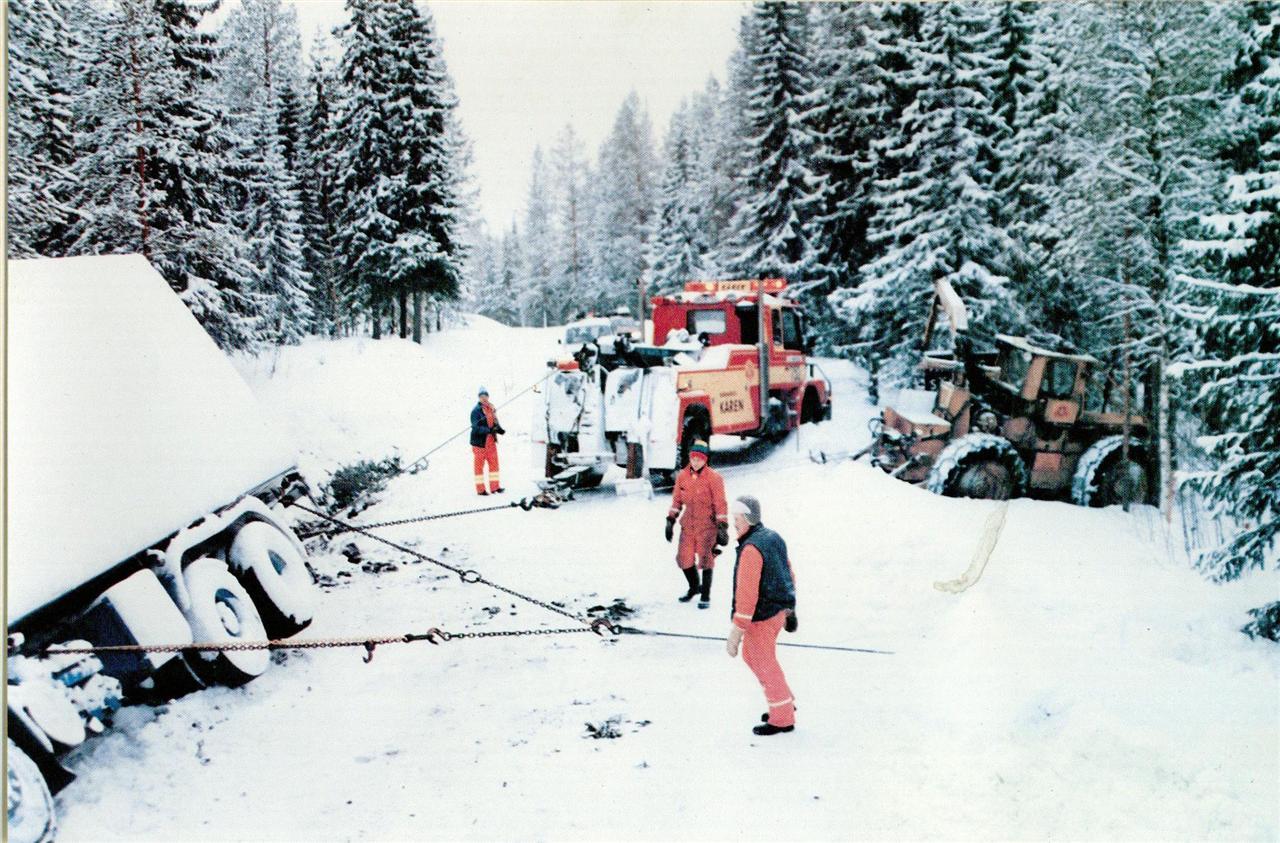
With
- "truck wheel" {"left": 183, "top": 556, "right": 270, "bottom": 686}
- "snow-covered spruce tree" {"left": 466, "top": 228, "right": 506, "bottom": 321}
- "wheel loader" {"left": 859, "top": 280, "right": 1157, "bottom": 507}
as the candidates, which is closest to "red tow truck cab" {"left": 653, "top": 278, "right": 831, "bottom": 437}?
"wheel loader" {"left": 859, "top": 280, "right": 1157, "bottom": 507}

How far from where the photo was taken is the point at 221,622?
13.6 feet

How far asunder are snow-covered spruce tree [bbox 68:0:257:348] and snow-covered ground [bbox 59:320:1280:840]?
1406 mm

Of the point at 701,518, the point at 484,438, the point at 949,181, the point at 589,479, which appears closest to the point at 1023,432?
the point at 949,181

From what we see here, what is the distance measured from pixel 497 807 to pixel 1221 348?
5.24m

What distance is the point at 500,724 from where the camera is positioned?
397 cm

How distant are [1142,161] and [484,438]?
6.62 metres

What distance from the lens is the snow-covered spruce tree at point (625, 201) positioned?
6.18m

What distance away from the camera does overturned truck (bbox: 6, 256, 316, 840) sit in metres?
3.12

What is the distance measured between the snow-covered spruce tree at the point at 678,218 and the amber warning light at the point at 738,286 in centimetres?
28

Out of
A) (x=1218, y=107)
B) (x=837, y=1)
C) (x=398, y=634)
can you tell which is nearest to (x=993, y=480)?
(x=1218, y=107)

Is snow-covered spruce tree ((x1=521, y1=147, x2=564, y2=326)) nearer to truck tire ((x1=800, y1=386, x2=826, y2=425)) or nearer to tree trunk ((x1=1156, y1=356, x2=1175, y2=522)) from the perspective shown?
truck tire ((x1=800, y1=386, x2=826, y2=425))

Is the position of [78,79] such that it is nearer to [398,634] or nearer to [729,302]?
[398,634]

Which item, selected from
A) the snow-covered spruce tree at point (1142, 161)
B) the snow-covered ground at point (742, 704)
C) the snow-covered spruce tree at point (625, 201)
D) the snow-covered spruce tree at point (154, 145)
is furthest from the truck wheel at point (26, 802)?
Result: the snow-covered spruce tree at point (1142, 161)

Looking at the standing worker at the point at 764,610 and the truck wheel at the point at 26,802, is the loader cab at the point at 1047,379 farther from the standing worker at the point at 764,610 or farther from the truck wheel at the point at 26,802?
the truck wheel at the point at 26,802
